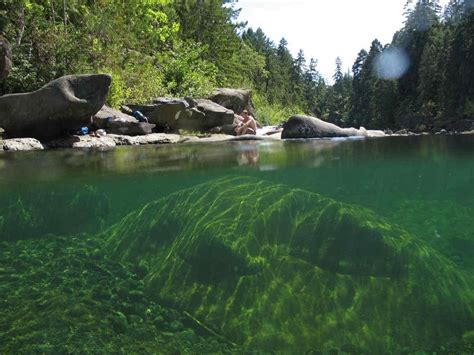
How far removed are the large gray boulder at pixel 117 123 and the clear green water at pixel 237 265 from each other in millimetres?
9279

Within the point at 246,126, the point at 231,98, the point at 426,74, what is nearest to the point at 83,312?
the point at 246,126

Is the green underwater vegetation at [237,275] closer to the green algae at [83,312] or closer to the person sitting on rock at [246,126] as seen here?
the green algae at [83,312]

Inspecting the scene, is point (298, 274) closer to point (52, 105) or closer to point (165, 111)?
point (52, 105)

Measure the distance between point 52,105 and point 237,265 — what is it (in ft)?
39.4

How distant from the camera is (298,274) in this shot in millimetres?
3307

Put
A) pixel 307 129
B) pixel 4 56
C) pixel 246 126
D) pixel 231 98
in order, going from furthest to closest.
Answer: pixel 231 98
pixel 246 126
pixel 307 129
pixel 4 56

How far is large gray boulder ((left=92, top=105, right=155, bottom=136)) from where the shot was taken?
52.0ft

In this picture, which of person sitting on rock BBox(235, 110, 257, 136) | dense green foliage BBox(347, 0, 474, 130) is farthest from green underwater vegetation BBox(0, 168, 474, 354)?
→ dense green foliage BBox(347, 0, 474, 130)

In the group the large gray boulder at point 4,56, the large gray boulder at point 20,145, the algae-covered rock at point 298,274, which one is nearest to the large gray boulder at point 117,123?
the large gray boulder at point 20,145

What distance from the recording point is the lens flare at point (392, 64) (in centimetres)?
6350

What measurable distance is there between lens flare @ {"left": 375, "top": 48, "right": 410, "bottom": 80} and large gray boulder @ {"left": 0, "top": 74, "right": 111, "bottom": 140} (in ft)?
194

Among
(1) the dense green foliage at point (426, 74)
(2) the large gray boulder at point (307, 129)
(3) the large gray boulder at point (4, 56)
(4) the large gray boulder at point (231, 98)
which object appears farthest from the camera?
(1) the dense green foliage at point (426, 74)

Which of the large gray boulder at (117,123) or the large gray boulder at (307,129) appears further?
the large gray boulder at (307,129)

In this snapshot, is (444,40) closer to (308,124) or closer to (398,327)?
(308,124)
